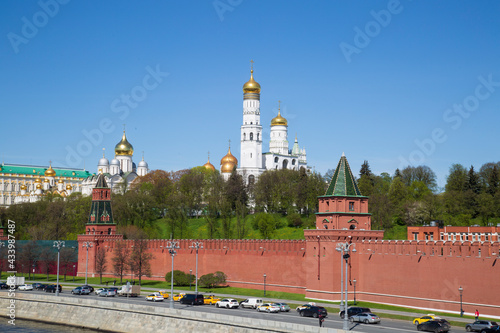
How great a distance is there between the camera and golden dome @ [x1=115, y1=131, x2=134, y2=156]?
178m

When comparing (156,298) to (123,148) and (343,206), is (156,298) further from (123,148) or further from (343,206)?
(123,148)

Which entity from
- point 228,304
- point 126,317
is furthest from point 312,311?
point 126,317

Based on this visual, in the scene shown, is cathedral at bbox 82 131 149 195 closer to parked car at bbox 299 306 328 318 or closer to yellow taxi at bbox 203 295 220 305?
yellow taxi at bbox 203 295 220 305

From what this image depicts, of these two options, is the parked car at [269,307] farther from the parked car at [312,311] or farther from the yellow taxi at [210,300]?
the yellow taxi at [210,300]

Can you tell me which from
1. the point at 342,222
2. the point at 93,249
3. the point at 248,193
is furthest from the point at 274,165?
the point at 342,222

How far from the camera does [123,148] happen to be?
178125 mm

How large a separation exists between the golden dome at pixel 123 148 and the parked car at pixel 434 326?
139270mm

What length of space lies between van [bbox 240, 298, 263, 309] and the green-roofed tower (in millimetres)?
10298

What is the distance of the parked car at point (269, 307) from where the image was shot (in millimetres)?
53844

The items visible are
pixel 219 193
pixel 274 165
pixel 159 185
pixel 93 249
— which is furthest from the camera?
pixel 274 165

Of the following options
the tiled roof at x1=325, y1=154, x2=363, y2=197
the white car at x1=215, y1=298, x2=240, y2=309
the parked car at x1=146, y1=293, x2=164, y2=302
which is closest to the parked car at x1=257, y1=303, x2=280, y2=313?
the white car at x1=215, y1=298, x2=240, y2=309

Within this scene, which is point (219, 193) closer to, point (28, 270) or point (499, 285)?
point (28, 270)

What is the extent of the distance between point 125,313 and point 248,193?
241 feet

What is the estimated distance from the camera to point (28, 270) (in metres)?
94.6
